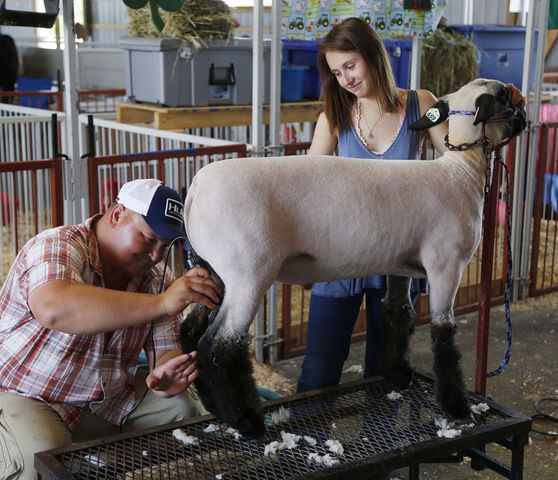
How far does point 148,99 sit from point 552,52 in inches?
311

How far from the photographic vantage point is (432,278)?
1797 mm

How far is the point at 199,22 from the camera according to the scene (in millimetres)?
5188

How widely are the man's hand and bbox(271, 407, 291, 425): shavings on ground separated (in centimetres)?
24

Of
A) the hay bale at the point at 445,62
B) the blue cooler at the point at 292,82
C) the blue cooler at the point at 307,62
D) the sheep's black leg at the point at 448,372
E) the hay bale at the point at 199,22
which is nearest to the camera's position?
the sheep's black leg at the point at 448,372

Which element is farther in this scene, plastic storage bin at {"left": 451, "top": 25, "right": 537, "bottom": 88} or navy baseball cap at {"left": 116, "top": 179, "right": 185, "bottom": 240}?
plastic storage bin at {"left": 451, "top": 25, "right": 537, "bottom": 88}

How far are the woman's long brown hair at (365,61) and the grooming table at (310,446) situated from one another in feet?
2.76

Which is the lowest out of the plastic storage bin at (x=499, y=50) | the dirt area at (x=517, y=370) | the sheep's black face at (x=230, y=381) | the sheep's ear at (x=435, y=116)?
the dirt area at (x=517, y=370)

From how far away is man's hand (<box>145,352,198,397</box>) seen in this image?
6.47 ft

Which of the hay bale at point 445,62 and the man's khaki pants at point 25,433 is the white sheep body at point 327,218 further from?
the hay bale at point 445,62

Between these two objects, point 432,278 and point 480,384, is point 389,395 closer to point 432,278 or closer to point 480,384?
point 480,384

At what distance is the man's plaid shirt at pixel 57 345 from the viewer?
1.98 meters

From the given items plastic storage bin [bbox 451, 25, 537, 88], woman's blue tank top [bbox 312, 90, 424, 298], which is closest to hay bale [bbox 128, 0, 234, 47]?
plastic storage bin [bbox 451, 25, 537, 88]

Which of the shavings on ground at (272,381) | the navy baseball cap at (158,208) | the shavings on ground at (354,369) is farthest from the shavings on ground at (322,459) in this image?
the shavings on ground at (354,369)

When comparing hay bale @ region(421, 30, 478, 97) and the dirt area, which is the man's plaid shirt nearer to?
the dirt area
